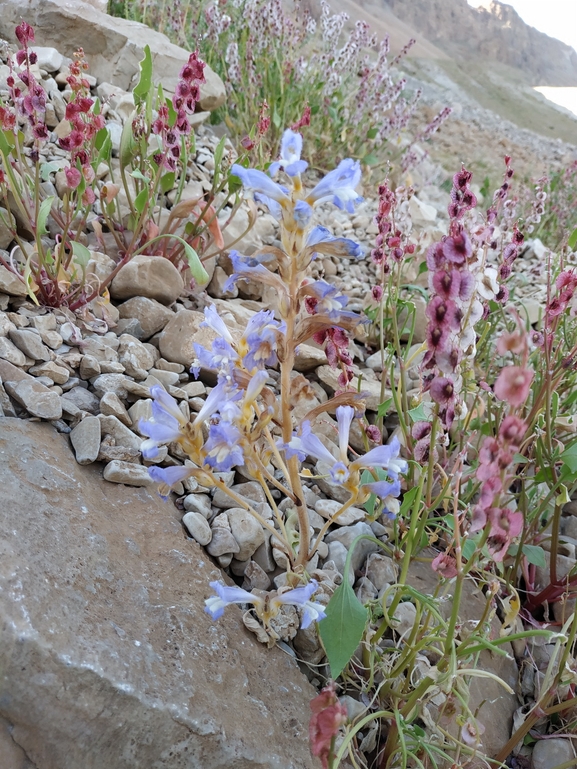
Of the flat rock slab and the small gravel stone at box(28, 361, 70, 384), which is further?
the small gravel stone at box(28, 361, 70, 384)

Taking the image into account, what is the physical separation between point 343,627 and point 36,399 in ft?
2.77

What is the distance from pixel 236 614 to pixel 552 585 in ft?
2.83

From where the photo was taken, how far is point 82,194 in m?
1.83

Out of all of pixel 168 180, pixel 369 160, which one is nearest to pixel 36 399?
pixel 168 180

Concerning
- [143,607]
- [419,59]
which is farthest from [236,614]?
[419,59]

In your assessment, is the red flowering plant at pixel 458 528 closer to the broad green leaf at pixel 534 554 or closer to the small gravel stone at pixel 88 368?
the broad green leaf at pixel 534 554

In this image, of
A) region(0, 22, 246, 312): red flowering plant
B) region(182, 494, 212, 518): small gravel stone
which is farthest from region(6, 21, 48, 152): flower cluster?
region(182, 494, 212, 518): small gravel stone

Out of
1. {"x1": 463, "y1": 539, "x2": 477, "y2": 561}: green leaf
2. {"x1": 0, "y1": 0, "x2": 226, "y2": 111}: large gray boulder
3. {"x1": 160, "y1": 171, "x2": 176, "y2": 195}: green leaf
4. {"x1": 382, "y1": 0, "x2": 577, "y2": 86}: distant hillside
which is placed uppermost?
{"x1": 382, "y1": 0, "x2": 577, "y2": 86}: distant hillside

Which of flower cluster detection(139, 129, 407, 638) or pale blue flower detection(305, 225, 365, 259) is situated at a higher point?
pale blue flower detection(305, 225, 365, 259)

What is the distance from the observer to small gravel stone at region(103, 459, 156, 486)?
1345mm

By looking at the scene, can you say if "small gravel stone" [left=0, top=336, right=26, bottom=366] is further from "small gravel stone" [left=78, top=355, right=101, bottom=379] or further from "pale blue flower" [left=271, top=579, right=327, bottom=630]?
"pale blue flower" [left=271, top=579, right=327, bottom=630]

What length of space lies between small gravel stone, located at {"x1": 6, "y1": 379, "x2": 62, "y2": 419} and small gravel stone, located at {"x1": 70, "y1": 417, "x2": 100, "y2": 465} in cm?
6

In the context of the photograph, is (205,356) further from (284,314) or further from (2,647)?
(2,647)

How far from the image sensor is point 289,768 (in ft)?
3.53
